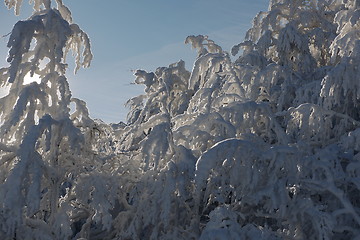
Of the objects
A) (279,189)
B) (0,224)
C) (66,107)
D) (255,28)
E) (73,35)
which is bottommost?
(0,224)

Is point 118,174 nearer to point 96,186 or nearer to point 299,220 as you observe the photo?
point 96,186

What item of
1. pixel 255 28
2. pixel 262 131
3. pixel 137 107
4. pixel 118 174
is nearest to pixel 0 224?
pixel 118 174

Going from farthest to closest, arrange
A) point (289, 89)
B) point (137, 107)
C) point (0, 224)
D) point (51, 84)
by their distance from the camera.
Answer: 1. point (137, 107)
2. point (289, 89)
3. point (51, 84)
4. point (0, 224)

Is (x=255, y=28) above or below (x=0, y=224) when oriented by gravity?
above

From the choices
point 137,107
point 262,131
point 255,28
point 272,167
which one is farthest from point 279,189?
point 255,28

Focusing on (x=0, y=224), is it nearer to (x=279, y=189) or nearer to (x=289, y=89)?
(x=279, y=189)

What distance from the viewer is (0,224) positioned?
18.3ft

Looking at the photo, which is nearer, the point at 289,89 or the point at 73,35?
the point at 73,35

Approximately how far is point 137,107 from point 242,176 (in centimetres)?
546

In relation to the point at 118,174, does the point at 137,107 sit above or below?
above

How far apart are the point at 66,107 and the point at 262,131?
12.6 feet

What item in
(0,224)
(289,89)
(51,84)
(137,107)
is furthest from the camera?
(137,107)

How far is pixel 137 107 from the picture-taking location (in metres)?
11.0

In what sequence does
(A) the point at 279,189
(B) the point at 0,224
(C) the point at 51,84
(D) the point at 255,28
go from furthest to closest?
(D) the point at 255,28
(C) the point at 51,84
(A) the point at 279,189
(B) the point at 0,224
